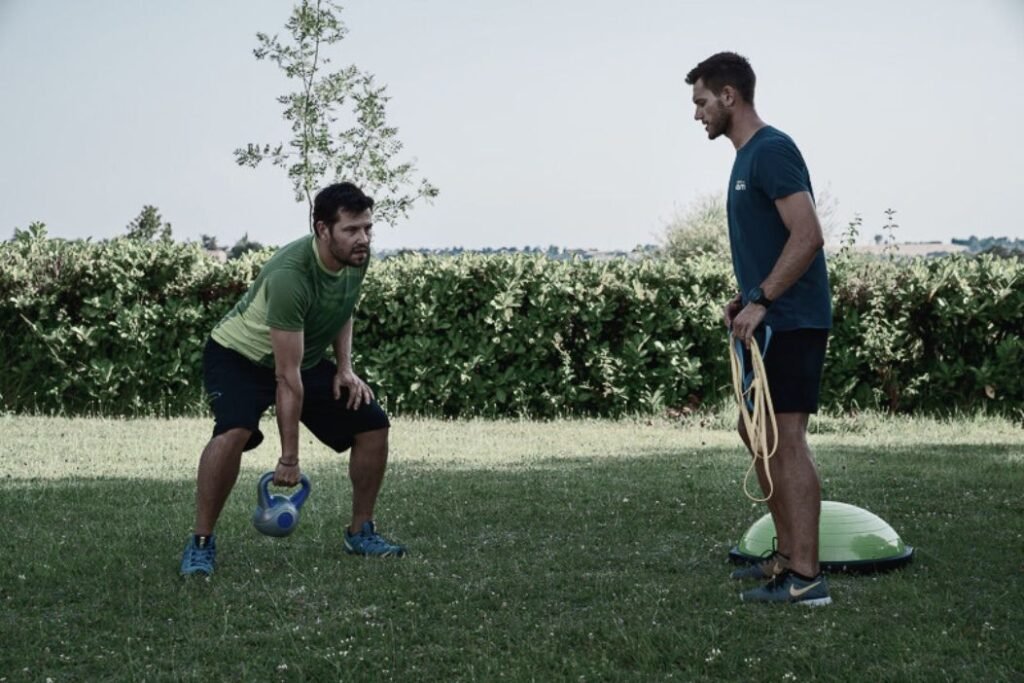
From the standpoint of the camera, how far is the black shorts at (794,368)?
16.2 ft

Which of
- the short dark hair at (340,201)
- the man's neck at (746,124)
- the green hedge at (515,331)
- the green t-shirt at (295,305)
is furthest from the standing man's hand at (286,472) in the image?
the green hedge at (515,331)

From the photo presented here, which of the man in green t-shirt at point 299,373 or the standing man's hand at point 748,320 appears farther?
the man in green t-shirt at point 299,373

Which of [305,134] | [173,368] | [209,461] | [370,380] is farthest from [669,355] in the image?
[305,134]

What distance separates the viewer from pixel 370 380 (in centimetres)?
1268

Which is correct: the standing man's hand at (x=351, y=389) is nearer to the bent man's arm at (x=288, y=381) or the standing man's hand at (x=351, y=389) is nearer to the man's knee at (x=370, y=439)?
the man's knee at (x=370, y=439)

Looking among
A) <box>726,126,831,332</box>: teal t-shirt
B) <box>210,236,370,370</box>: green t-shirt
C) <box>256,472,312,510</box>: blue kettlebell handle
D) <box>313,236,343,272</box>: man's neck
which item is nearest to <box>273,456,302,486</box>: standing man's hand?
<box>256,472,312,510</box>: blue kettlebell handle

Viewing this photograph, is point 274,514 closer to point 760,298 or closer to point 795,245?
point 760,298

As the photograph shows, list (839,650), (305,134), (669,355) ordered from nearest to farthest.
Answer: (839,650), (669,355), (305,134)

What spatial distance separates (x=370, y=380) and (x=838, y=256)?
463cm

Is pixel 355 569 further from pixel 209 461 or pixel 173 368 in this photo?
pixel 173 368

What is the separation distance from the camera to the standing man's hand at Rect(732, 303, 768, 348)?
4.83 metres

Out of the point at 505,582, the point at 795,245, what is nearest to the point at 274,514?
the point at 505,582

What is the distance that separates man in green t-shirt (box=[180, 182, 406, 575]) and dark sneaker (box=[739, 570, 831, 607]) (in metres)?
1.80

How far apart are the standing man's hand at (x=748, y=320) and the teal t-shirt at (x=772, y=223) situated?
0.44 ft
